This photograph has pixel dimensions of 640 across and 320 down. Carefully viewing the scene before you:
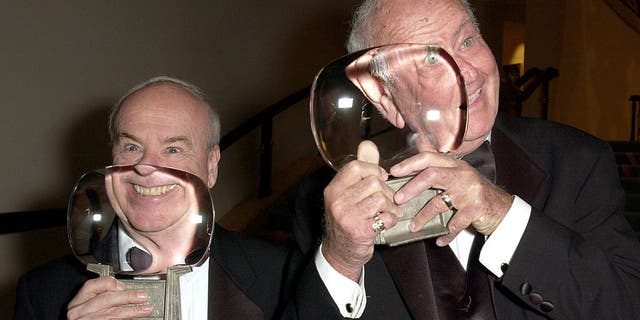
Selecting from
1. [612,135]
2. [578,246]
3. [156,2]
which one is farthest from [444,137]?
[612,135]

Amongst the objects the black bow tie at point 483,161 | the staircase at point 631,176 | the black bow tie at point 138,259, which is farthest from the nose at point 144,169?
the staircase at point 631,176

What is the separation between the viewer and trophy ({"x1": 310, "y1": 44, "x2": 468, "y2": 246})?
128 centimetres

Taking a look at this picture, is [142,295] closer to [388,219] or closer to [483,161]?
[388,219]

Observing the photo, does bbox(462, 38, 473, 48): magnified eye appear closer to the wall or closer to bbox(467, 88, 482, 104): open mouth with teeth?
bbox(467, 88, 482, 104): open mouth with teeth

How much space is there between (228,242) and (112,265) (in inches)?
22.1

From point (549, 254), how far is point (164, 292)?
68 centimetres

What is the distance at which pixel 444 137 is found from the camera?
1.28 metres

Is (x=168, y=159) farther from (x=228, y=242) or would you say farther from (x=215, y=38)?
(x=215, y=38)

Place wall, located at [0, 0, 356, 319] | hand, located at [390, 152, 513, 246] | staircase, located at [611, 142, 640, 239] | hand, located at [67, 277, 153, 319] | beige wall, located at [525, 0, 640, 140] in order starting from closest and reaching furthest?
hand, located at [390, 152, 513, 246] → hand, located at [67, 277, 153, 319] → wall, located at [0, 0, 356, 319] → staircase, located at [611, 142, 640, 239] → beige wall, located at [525, 0, 640, 140]

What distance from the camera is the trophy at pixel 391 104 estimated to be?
50.4 inches

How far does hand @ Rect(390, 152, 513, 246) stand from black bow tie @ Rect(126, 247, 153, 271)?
19.9 inches

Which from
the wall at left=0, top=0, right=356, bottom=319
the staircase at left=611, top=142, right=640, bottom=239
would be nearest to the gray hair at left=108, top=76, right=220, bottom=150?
the wall at left=0, top=0, right=356, bottom=319

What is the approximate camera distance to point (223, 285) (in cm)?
178

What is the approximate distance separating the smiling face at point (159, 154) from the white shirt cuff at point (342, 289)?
0.28m
